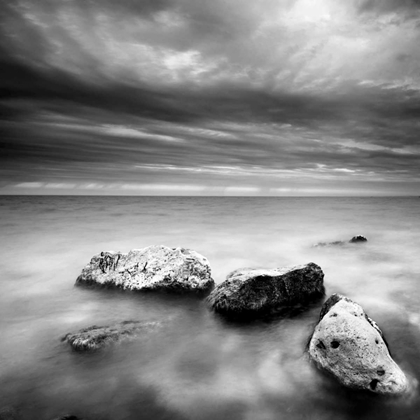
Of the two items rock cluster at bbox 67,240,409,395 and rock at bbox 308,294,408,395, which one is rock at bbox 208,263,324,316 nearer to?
rock cluster at bbox 67,240,409,395

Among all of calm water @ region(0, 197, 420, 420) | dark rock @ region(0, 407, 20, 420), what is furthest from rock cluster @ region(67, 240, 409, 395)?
dark rock @ region(0, 407, 20, 420)

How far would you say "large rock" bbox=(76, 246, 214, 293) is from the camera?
741 cm

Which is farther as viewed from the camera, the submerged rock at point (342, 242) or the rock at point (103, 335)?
the submerged rock at point (342, 242)

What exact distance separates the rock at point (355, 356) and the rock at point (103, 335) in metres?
3.11

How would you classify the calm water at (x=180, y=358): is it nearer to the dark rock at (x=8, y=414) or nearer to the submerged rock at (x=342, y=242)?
the dark rock at (x=8, y=414)

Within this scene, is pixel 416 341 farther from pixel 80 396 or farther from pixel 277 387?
pixel 80 396

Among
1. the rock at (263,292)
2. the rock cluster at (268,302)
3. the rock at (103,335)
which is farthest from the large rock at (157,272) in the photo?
the rock at (103,335)

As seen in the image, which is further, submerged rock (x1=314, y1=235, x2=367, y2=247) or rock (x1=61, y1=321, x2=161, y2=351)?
submerged rock (x1=314, y1=235, x2=367, y2=247)

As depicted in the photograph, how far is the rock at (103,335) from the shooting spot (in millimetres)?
5180

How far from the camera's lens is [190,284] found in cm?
742

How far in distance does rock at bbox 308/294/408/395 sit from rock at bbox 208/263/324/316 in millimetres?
1744

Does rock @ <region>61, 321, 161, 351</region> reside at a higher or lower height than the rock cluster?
lower

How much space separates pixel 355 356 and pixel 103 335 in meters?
4.00

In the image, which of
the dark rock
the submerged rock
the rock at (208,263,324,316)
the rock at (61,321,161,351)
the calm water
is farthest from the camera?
the submerged rock
